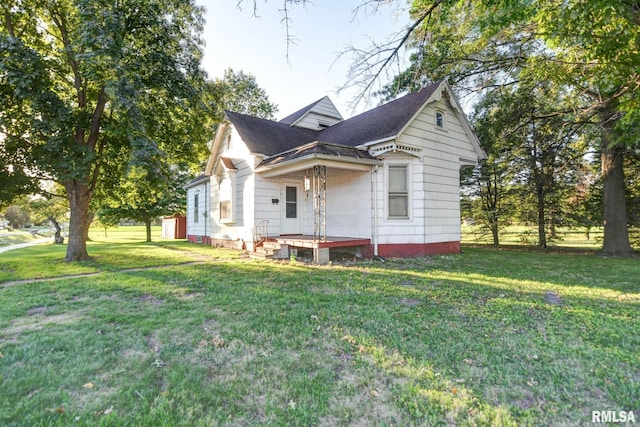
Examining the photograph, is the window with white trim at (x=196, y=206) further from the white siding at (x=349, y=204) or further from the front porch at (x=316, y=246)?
the white siding at (x=349, y=204)

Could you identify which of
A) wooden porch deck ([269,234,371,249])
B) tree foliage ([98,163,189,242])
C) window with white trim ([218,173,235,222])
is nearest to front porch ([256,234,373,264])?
wooden porch deck ([269,234,371,249])

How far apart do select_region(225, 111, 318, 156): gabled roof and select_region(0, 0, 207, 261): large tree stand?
1712 millimetres

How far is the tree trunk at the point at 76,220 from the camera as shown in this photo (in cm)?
970

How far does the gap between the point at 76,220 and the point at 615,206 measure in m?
18.7

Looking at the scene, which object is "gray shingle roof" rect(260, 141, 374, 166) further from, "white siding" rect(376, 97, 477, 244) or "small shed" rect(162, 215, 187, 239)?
"small shed" rect(162, 215, 187, 239)

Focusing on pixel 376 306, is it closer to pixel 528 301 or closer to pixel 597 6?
pixel 528 301

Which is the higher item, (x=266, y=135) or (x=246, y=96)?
(x=246, y=96)

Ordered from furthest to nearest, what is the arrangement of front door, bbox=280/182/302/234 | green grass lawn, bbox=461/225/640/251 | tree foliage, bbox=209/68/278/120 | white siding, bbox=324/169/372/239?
tree foliage, bbox=209/68/278/120, green grass lawn, bbox=461/225/640/251, front door, bbox=280/182/302/234, white siding, bbox=324/169/372/239

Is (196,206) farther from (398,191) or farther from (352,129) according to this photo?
(398,191)

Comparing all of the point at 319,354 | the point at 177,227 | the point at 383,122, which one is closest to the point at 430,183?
the point at 383,122

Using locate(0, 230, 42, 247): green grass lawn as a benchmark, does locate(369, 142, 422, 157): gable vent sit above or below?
above

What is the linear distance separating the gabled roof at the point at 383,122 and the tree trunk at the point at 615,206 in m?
6.95

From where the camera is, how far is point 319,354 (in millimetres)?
2998

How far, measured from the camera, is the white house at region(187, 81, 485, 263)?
947 centimetres
